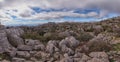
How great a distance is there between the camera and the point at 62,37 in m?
33.9

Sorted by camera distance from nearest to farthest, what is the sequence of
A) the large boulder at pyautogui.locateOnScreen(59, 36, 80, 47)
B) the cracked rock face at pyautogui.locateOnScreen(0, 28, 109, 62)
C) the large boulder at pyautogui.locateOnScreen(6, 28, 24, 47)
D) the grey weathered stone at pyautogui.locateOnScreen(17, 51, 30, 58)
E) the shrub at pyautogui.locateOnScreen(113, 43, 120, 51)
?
1. the cracked rock face at pyautogui.locateOnScreen(0, 28, 109, 62)
2. the grey weathered stone at pyautogui.locateOnScreen(17, 51, 30, 58)
3. the large boulder at pyautogui.locateOnScreen(6, 28, 24, 47)
4. the large boulder at pyautogui.locateOnScreen(59, 36, 80, 47)
5. the shrub at pyautogui.locateOnScreen(113, 43, 120, 51)

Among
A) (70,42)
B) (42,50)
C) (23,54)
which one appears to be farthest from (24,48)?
(70,42)

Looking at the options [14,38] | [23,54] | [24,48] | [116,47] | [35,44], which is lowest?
[116,47]

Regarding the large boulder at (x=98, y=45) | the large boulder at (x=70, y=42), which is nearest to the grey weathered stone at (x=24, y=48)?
the large boulder at (x=70, y=42)

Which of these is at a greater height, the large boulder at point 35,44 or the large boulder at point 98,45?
the large boulder at point 35,44

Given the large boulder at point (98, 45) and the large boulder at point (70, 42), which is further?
the large boulder at point (70, 42)

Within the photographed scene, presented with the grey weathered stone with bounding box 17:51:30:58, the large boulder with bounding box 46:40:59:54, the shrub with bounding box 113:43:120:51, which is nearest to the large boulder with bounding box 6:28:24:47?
the grey weathered stone with bounding box 17:51:30:58

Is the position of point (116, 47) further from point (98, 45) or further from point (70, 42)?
point (70, 42)

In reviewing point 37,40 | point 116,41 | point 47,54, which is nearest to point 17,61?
point 47,54

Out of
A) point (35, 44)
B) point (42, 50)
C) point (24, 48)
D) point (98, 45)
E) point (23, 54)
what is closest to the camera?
point (23, 54)

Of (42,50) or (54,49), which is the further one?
(42,50)

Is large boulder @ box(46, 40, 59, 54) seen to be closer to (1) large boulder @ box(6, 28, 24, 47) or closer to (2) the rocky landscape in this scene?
(2) the rocky landscape

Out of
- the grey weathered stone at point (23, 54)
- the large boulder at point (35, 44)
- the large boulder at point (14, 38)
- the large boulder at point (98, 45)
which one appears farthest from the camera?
the large boulder at point (98, 45)

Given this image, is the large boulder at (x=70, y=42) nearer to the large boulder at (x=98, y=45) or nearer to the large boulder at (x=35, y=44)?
the large boulder at (x=98, y=45)
